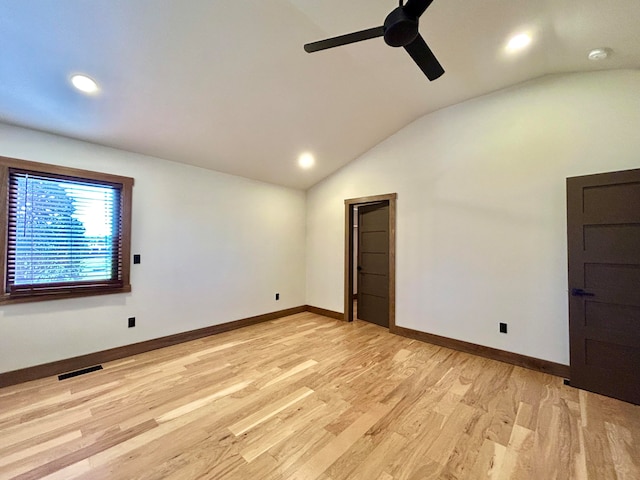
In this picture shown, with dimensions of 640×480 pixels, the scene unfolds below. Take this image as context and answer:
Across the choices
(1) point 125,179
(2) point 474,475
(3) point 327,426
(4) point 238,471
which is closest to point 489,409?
(2) point 474,475

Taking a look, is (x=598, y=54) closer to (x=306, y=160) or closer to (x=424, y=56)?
(x=424, y=56)

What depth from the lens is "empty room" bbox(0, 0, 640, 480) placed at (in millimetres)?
1878

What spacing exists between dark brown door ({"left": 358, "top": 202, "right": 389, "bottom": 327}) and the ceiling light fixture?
8.66 ft

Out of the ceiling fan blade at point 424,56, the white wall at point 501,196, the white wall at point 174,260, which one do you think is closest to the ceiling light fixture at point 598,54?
Answer: the white wall at point 501,196

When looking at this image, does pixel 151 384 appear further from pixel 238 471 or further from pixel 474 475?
pixel 474 475

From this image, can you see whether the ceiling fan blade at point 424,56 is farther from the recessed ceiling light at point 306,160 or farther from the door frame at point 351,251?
the recessed ceiling light at point 306,160

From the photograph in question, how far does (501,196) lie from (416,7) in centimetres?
258

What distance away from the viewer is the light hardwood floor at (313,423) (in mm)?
1677

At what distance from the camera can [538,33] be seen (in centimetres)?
228

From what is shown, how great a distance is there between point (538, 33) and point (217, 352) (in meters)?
4.64

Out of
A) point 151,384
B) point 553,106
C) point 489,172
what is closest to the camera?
point 151,384

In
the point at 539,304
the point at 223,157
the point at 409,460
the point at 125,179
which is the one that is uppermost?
the point at 223,157

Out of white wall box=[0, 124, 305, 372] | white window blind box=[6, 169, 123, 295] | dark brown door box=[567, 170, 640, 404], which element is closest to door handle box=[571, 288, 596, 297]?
dark brown door box=[567, 170, 640, 404]

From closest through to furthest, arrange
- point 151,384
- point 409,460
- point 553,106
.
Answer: point 409,460
point 151,384
point 553,106
